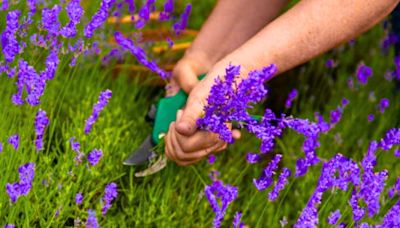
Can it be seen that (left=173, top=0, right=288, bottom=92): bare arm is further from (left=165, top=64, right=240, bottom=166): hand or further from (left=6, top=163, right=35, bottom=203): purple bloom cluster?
(left=6, top=163, right=35, bottom=203): purple bloom cluster

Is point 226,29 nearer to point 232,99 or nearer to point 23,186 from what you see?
point 232,99

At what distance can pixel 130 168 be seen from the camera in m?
2.17

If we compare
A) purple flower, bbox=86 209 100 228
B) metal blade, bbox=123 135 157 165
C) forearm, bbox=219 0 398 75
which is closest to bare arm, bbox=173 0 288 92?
metal blade, bbox=123 135 157 165

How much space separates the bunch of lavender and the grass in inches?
11.2

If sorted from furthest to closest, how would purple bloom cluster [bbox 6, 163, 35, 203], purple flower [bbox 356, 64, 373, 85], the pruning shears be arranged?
purple flower [bbox 356, 64, 373, 85]
the pruning shears
purple bloom cluster [bbox 6, 163, 35, 203]

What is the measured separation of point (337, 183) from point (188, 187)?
77 centimetres

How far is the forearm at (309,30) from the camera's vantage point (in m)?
1.89

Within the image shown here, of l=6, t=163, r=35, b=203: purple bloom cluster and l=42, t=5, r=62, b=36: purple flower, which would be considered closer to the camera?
l=6, t=163, r=35, b=203: purple bloom cluster

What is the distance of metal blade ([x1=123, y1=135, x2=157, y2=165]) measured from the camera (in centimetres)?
211

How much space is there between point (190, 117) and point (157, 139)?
0.30 m

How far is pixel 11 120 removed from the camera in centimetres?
212

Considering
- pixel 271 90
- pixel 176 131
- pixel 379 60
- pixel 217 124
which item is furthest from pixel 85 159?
pixel 379 60

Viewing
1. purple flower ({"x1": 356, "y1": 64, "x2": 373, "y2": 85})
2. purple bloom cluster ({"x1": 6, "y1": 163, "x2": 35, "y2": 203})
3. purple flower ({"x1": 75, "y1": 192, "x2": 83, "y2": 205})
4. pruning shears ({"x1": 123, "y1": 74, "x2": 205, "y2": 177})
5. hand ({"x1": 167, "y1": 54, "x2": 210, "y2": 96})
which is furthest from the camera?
purple flower ({"x1": 356, "y1": 64, "x2": 373, "y2": 85})

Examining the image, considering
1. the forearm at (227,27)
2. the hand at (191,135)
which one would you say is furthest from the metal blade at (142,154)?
the forearm at (227,27)
